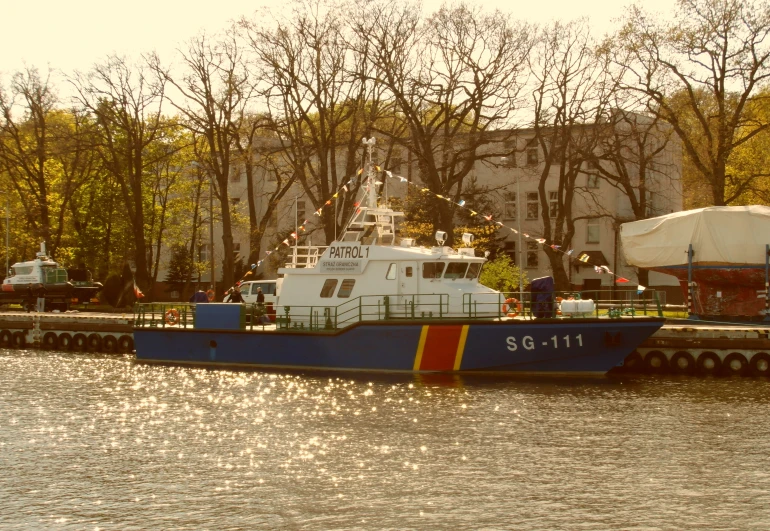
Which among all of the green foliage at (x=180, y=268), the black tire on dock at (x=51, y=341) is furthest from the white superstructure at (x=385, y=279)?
the green foliage at (x=180, y=268)

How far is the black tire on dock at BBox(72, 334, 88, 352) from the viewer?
3766cm

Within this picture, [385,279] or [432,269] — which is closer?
[432,269]

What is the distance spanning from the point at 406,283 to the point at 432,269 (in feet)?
2.53

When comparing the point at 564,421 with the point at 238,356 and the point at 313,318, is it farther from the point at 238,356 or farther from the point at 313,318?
the point at 238,356

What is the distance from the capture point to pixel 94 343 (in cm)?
3738

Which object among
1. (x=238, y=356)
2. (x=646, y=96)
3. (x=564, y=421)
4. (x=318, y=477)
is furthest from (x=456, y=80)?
(x=318, y=477)

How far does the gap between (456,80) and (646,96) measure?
7853 millimetres

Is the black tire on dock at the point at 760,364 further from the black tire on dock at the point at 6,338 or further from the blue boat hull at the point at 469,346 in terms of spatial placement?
the black tire on dock at the point at 6,338

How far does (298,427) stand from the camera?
61.9ft

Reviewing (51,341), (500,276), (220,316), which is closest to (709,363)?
(220,316)

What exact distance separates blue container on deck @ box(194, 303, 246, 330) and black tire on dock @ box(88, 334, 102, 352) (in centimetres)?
912

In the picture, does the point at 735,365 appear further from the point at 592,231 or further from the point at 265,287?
the point at 592,231

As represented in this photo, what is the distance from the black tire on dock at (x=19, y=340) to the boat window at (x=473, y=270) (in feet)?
69.1

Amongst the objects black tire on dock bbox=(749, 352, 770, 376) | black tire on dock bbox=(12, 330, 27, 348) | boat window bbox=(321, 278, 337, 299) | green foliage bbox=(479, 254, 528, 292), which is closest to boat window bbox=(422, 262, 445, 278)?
boat window bbox=(321, 278, 337, 299)
